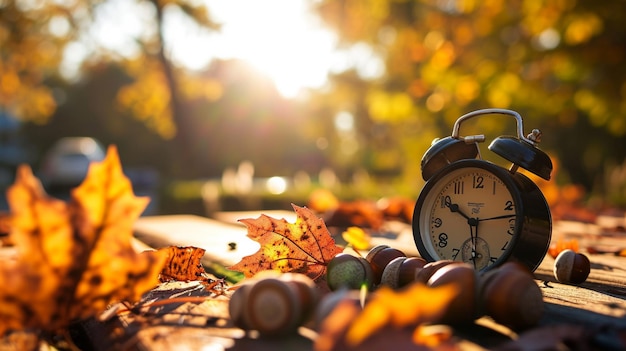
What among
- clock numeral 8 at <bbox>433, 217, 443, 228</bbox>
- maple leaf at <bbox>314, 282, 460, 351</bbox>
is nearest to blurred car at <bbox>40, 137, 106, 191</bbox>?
clock numeral 8 at <bbox>433, 217, 443, 228</bbox>

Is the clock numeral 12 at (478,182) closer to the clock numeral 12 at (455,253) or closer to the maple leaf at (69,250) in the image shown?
the clock numeral 12 at (455,253)

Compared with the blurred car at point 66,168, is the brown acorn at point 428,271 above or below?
below

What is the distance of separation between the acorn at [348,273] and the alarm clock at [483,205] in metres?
0.34

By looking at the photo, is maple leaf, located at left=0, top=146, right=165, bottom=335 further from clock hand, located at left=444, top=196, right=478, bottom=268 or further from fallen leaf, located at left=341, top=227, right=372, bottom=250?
clock hand, located at left=444, top=196, right=478, bottom=268

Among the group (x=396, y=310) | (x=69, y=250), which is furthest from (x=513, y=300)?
(x=69, y=250)

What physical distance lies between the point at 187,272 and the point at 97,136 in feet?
139

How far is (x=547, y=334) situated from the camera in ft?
2.88

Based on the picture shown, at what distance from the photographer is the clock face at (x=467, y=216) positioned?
1531mm

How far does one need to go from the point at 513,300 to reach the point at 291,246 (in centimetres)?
61

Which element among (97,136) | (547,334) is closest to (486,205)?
(547,334)

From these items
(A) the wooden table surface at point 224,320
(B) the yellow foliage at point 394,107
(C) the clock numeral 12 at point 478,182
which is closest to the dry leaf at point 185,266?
(A) the wooden table surface at point 224,320

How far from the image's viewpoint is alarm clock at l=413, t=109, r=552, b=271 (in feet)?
4.77

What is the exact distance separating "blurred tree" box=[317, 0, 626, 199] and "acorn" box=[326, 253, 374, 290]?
27.9 feet

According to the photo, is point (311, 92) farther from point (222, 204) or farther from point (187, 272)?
point (187, 272)
